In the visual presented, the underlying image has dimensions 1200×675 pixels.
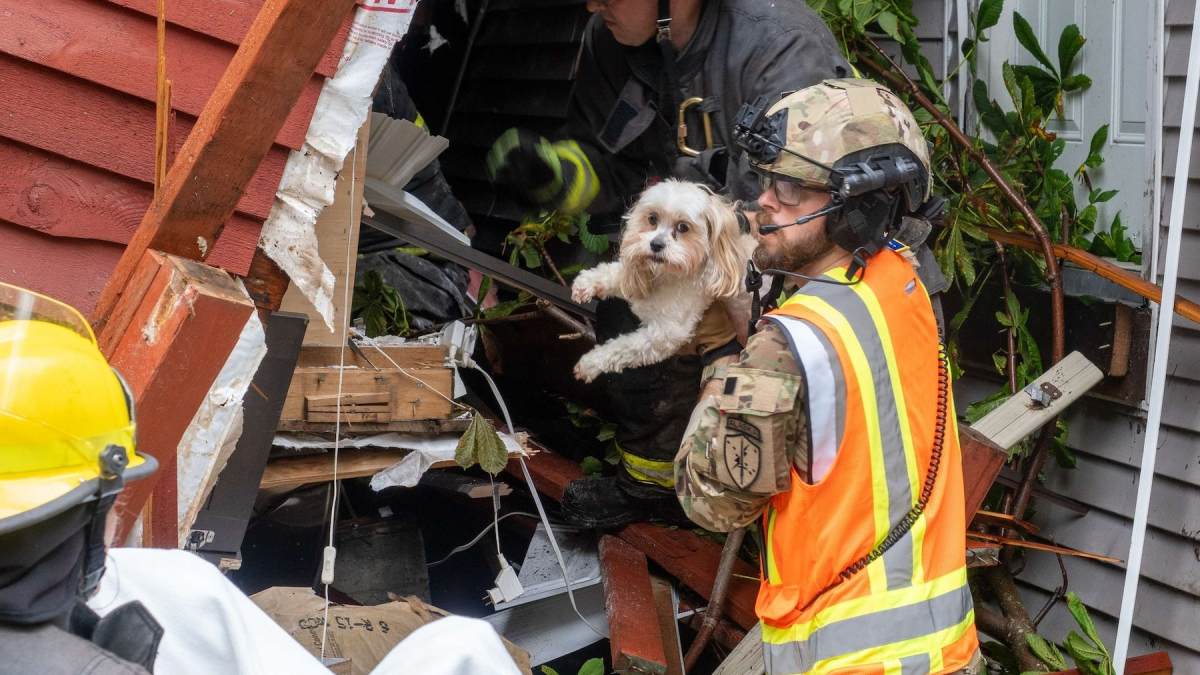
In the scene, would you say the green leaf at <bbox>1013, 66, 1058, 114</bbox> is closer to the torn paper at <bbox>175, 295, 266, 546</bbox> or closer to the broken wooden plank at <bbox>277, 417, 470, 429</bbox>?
the broken wooden plank at <bbox>277, 417, 470, 429</bbox>

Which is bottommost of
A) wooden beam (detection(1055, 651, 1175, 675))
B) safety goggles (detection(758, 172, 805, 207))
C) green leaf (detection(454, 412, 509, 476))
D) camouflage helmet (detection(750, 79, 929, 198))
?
wooden beam (detection(1055, 651, 1175, 675))

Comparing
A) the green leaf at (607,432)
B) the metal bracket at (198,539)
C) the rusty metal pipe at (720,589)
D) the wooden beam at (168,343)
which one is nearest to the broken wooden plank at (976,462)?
the rusty metal pipe at (720,589)

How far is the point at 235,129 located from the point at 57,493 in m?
0.96

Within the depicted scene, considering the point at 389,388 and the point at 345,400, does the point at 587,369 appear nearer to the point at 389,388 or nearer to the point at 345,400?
the point at 389,388

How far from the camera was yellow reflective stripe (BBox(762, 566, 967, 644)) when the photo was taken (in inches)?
79.0

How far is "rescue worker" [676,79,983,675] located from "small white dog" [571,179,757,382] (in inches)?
34.6

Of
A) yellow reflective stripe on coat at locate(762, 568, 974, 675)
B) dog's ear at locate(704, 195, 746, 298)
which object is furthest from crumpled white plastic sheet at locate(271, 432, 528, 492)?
yellow reflective stripe on coat at locate(762, 568, 974, 675)

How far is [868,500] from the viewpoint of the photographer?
1997 millimetres

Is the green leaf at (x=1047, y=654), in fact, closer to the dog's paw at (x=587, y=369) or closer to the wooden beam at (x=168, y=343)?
the dog's paw at (x=587, y=369)

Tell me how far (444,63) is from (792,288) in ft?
15.7

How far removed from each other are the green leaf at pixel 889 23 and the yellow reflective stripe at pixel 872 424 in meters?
2.66

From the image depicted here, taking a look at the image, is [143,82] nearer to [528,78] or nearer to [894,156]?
[894,156]

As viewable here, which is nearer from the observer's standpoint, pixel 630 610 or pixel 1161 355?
pixel 1161 355

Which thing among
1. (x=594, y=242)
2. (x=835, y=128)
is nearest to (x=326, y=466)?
(x=594, y=242)
